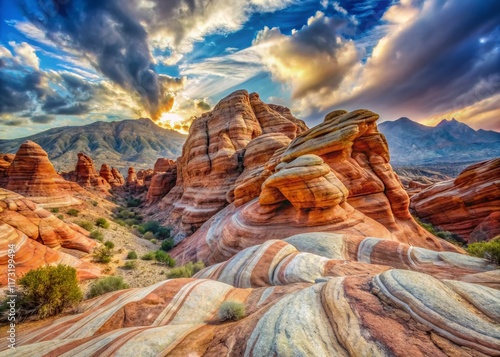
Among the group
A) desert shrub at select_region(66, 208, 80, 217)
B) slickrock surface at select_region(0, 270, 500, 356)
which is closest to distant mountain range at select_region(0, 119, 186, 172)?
desert shrub at select_region(66, 208, 80, 217)

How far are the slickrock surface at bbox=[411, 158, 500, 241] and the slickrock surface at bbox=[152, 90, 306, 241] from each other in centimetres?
1729

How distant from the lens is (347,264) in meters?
5.98

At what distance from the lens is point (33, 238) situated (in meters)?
9.59

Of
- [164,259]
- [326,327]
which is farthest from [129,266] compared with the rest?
[326,327]

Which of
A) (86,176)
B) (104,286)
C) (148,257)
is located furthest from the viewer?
(86,176)

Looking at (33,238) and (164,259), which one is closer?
(33,238)

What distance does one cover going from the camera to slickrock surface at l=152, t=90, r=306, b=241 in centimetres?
2077

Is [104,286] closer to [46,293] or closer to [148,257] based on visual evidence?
[46,293]

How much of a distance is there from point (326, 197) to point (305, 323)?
8.39m

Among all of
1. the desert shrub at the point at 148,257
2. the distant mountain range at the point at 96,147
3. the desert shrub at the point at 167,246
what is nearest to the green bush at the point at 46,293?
the desert shrub at the point at 148,257

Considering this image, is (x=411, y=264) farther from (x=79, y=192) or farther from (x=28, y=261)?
(x=79, y=192)

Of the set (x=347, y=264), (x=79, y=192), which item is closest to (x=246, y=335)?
(x=347, y=264)

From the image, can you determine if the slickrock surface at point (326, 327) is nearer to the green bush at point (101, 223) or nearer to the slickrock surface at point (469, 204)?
the green bush at point (101, 223)

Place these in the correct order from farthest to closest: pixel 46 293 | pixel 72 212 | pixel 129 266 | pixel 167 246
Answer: pixel 72 212 → pixel 167 246 → pixel 129 266 → pixel 46 293
